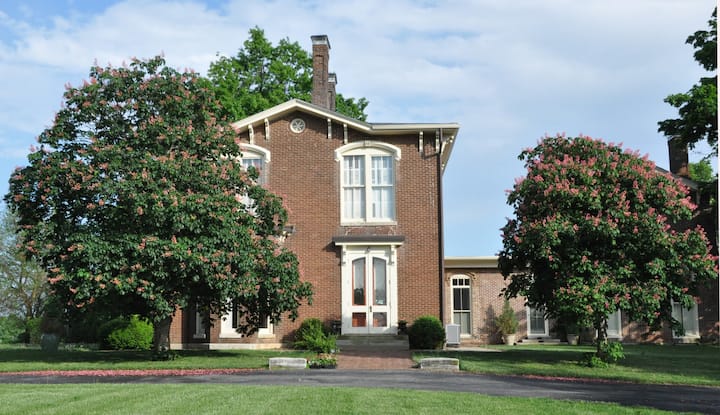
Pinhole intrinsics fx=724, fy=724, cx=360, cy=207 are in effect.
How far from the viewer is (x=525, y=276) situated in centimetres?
1780

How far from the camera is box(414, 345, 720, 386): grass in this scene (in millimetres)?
14711

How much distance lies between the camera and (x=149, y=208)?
50.9ft

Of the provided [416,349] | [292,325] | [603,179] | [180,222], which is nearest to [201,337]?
[292,325]

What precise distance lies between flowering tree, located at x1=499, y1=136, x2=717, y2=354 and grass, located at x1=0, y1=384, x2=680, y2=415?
5.63m

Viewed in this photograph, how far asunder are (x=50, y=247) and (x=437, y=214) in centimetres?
1134

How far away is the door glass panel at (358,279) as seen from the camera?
73.3 ft

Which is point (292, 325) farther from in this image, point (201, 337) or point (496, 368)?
point (496, 368)

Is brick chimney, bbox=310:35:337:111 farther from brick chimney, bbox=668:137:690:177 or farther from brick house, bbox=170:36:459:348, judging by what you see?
brick chimney, bbox=668:137:690:177

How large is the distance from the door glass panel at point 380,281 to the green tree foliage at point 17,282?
17.2 meters

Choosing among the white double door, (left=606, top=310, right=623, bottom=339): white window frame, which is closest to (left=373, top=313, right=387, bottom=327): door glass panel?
the white double door

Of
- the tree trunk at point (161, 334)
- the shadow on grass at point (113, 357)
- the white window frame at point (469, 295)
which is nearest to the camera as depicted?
the shadow on grass at point (113, 357)

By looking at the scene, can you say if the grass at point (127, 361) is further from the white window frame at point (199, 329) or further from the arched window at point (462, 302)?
the arched window at point (462, 302)

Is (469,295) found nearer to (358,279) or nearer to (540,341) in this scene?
(540,341)

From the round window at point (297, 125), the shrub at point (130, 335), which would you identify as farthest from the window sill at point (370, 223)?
the shrub at point (130, 335)
